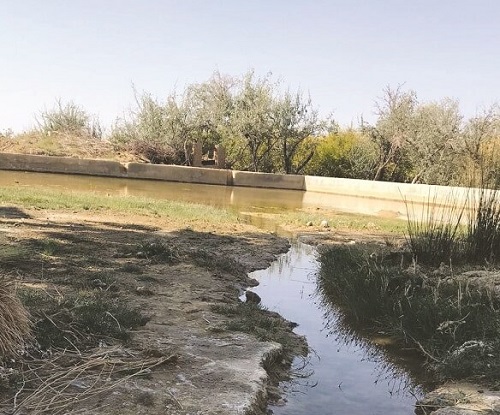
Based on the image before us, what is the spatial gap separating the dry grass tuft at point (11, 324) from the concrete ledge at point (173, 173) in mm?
16835

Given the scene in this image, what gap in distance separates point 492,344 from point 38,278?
352 centimetres

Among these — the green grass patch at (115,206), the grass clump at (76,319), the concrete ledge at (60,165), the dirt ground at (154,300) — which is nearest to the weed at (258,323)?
the dirt ground at (154,300)

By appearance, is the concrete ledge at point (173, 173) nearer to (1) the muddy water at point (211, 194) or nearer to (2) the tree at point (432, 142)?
(1) the muddy water at point (211, 194)

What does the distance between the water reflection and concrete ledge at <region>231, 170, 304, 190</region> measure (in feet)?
49.3

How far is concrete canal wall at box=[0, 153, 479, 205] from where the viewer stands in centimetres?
1869

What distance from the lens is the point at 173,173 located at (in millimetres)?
20109

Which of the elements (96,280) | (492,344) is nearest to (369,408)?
(492,344)

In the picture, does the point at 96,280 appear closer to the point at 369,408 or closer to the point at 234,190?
the point at 369,408

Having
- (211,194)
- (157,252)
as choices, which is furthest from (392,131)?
(157,252)

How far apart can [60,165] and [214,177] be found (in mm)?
5235

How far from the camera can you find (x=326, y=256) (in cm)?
712

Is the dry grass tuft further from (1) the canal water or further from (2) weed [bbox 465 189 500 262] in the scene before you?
Result: (2) weed [bbox 465 189 500 262]

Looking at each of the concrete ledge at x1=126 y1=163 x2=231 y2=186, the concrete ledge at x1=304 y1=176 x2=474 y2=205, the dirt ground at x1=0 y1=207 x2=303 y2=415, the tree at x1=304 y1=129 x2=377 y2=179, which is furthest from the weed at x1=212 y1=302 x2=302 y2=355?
the tree at x1=304 y1=129 x2=377 y2=179

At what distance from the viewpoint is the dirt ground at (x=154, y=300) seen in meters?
2.73
